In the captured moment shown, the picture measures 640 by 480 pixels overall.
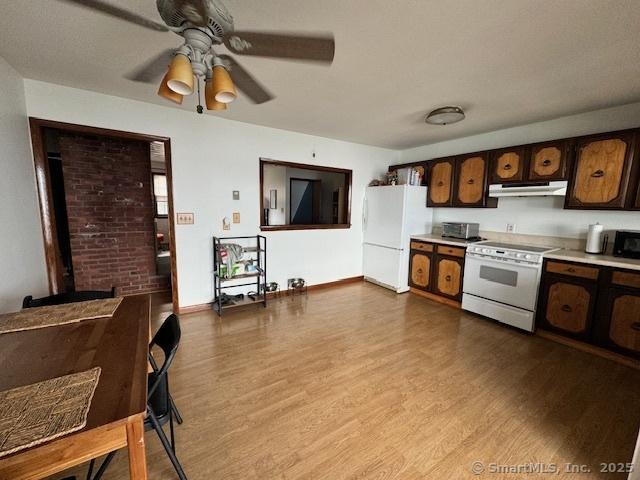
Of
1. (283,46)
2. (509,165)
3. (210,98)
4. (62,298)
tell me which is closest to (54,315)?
(62,298)

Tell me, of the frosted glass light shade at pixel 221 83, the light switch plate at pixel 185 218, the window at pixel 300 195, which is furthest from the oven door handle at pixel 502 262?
the light switch plate at pixel 185 218

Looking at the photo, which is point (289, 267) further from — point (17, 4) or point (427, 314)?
point (17, 4)

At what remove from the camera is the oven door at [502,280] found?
2.80 metres

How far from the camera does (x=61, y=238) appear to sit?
4.00 m

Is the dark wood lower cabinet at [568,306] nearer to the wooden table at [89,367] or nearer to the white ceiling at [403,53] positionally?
the white ceiling at [403,53]

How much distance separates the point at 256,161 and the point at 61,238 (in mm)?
3304

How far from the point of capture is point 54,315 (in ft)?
4.77

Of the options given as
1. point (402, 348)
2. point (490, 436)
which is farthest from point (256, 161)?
point (490, 436)

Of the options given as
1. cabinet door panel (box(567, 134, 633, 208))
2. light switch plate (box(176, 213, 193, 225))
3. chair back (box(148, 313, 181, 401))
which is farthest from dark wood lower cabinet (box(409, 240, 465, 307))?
chair back (box(148, 313, 181, 401))

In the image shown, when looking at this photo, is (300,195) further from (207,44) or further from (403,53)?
(207,44)

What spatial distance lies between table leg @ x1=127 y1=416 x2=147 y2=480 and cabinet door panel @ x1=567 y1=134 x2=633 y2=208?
393 centimetres

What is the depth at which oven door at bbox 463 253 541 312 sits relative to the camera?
2801mm

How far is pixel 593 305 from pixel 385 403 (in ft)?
7.46

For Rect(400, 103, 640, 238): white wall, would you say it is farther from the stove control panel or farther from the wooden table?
the wooden table
